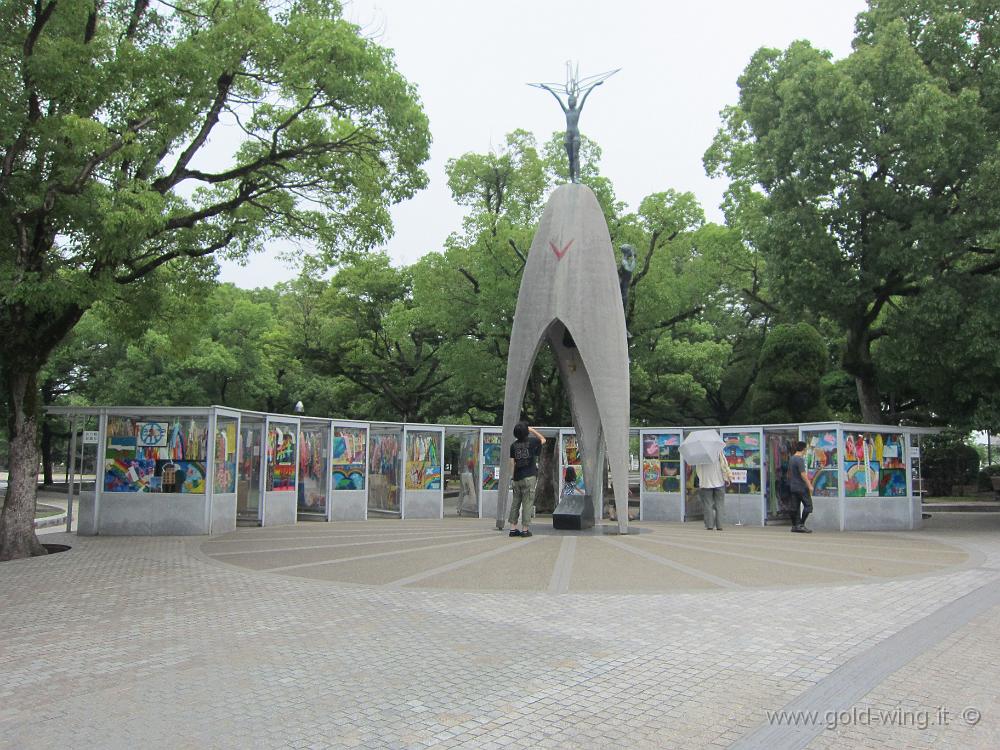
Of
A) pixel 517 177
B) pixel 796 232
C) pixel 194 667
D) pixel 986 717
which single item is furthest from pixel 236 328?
pixel 986 717

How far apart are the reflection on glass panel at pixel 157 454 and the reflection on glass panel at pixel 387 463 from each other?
17.4 feet

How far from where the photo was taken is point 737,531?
15.1 metres

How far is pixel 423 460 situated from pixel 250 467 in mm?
4595

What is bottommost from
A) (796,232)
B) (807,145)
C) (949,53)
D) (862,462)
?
(862,462)

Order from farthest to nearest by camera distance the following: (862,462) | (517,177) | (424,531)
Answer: (517,177) → (862,462) → (424,531)

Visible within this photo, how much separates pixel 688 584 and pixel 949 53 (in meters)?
15.3

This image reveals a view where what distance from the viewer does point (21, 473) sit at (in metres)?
11.4

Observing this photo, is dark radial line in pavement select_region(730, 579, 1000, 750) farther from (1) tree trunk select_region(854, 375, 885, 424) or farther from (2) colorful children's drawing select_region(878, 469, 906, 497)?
(1) tree trunk select_region(854, 375, 885, 424)

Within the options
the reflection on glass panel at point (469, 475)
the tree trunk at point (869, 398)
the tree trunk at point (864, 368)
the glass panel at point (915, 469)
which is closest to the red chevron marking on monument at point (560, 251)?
the reflection on glass panel at point (469, 475)

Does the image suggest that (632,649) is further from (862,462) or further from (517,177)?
(517,177)

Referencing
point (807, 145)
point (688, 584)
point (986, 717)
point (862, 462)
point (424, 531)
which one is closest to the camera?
point (986, 717)

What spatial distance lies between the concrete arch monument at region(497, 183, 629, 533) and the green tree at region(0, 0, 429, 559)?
294cm

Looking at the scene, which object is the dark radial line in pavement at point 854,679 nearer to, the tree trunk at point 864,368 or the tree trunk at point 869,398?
the tree trunk at point 864,368

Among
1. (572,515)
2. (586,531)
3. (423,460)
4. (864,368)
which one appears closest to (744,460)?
(864,368)
